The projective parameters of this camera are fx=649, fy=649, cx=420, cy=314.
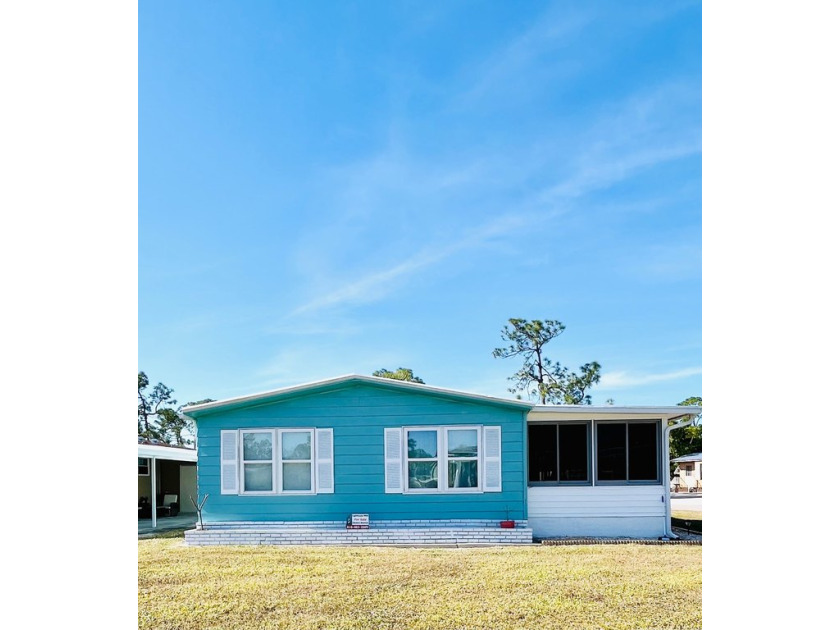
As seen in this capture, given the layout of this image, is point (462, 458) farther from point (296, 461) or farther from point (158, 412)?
point (158, 412)

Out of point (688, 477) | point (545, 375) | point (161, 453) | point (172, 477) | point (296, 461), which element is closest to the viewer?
Result: point (296, 461)

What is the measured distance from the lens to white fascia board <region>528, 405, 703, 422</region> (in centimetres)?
899

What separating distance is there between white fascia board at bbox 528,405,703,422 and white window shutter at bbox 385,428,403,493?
1.94m

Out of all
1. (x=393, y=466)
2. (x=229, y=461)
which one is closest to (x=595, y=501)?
(x=393, y=466)

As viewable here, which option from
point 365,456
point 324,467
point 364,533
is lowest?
point 364,533

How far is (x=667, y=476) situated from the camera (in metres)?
9.24

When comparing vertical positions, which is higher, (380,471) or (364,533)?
(380,471)

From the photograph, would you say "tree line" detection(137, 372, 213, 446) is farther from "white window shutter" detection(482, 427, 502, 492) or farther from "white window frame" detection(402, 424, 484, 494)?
"white window shutter" detection(482, 427, 502, 492)

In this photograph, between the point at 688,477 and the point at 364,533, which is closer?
the point at 364,533

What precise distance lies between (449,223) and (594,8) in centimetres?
903

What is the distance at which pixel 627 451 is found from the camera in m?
9.45

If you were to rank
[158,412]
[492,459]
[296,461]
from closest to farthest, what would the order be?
1. [492,459]
2. [296,461]
3. [158,412]

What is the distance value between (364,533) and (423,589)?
351 cm
